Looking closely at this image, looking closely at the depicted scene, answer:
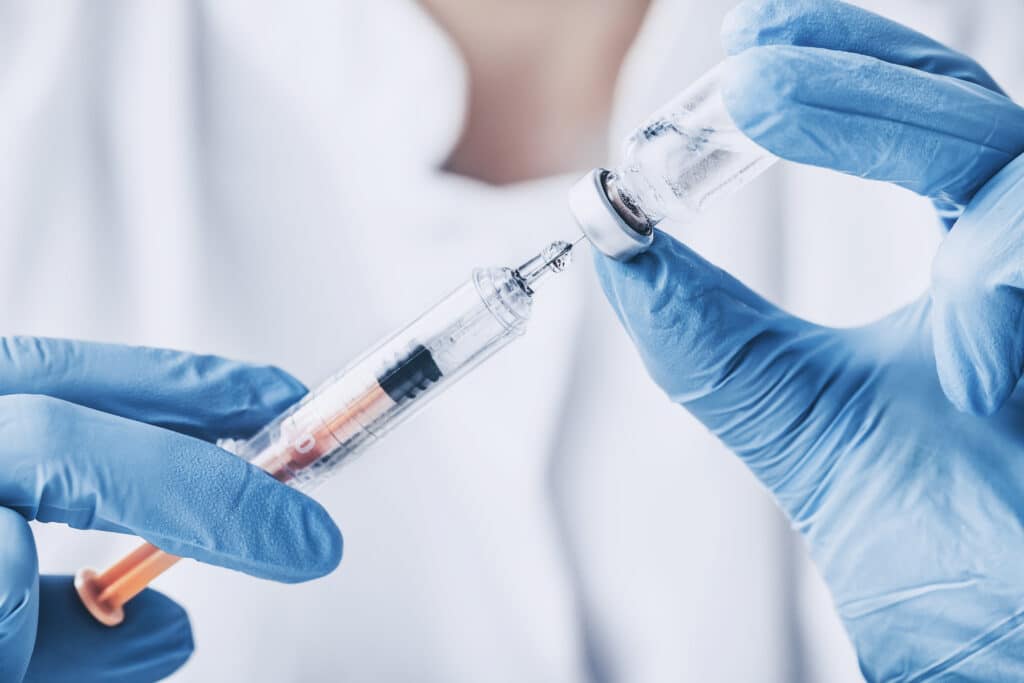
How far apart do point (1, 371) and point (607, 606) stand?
0.88m

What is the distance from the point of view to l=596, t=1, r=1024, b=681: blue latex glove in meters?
0.85

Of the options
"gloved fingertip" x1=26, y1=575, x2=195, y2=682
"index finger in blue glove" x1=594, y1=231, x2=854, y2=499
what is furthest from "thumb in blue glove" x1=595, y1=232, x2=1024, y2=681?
"gloved fingertip" x1=26, y1=575, x2=195, y2=682

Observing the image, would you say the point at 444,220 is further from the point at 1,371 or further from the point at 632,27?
the point at 1,371

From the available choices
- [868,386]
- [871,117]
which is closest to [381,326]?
[868,386]

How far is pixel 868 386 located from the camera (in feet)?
3.59

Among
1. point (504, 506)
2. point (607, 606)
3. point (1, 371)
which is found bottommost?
point (607, 606)

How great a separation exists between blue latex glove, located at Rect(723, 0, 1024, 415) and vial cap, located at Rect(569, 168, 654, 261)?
0.13m

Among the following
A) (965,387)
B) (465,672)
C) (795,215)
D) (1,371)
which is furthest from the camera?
(795,215)

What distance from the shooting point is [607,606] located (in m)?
1.43

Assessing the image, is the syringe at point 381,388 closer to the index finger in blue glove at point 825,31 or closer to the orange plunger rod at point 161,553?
the orange plunger rod at point 161,553

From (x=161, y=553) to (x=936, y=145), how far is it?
0.87 meters

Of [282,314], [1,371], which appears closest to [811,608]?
[282,314]

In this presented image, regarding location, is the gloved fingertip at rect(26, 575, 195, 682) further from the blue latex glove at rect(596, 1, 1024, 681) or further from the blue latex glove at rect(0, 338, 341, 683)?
the blue latex glove at rect(596, 1, 1024, 681)

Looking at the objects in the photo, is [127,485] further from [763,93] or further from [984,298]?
[984,298]
